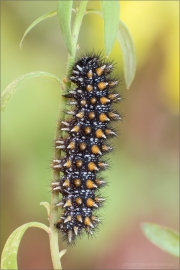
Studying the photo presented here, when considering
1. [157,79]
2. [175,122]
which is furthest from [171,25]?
[175,122]

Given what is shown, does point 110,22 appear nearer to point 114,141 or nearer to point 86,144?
point 86,144

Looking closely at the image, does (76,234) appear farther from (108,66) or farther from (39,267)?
(39,267)

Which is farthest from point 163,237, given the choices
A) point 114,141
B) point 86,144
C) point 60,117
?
point 114,141

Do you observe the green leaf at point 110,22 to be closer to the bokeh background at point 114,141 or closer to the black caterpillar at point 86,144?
the black caterpillar at point 86,144

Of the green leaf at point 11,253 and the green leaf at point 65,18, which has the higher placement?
the green leaf at point 65,18

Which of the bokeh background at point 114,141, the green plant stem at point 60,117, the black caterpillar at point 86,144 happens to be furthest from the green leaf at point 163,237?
the bokeh background at point 114,141
